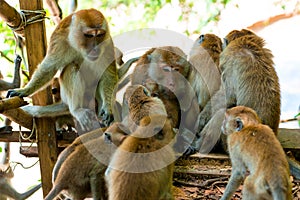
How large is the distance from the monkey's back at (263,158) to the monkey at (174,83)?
1247 mm

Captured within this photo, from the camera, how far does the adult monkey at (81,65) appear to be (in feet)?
13.7

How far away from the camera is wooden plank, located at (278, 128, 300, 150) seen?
472 cm

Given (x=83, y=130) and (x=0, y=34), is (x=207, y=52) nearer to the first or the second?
(x=83, y=130)

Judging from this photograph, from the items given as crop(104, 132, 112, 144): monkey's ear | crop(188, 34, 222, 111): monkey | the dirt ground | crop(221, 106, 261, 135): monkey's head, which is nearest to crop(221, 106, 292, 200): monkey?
crop(221, 106, 261, 135): monkey's head

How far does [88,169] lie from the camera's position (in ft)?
11.4

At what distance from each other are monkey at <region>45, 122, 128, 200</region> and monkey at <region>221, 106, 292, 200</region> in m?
0.81

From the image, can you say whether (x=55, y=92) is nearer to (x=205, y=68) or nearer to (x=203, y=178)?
(x=205, y=68)

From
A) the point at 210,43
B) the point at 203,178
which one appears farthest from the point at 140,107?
the point at 210,43

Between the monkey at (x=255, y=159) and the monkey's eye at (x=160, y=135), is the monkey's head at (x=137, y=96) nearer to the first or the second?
the monkey's eye at (x=160, y=135)

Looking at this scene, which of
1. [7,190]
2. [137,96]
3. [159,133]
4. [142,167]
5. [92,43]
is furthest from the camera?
[7,190]

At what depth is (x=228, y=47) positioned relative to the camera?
440cm

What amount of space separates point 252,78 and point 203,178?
100 cm

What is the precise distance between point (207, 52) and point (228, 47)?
32 cm

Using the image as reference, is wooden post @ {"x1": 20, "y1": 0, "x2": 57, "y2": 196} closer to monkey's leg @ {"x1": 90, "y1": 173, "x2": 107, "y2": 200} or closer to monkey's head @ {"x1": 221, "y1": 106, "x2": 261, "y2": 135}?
monkey's leg @ {"x1": 90, "y1": 173, "x2": 107, "y2": 200}
